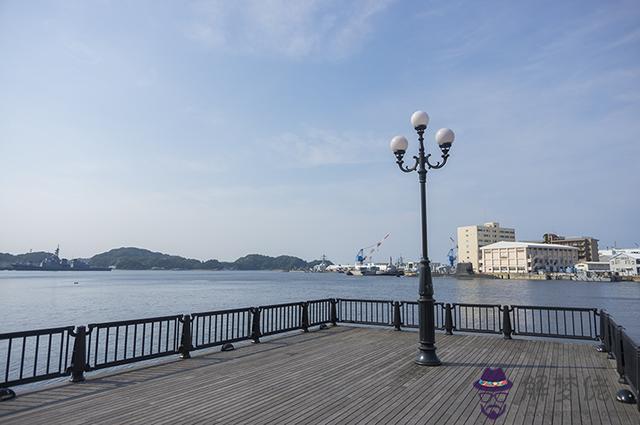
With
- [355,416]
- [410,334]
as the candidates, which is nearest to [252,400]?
[355,416]

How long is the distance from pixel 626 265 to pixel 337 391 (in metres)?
174

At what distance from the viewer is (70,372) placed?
8.45 m

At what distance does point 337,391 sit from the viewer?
773 cm

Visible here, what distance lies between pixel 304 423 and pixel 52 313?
47.8 metres

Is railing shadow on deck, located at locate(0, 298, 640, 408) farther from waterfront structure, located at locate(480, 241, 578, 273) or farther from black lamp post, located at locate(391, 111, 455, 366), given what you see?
waterfront structure, located at locate(480, 241, 578, 273)

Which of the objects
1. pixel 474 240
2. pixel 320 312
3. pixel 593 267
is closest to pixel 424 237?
pixel 320 312

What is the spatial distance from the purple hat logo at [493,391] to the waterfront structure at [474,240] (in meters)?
179

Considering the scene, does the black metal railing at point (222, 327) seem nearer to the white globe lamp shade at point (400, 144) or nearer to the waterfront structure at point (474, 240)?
the white globe lamp shade at point (400, 144)

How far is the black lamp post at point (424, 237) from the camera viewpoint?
10016 mm

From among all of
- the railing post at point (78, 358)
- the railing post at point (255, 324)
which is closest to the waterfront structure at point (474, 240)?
the railing post at point (255, 324)

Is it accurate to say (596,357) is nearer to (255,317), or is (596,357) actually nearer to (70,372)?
(255,317)

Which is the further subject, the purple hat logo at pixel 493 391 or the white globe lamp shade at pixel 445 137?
the white globe lamp shade at pixel 445 137

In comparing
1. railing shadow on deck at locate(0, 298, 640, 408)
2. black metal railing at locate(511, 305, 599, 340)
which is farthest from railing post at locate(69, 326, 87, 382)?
black metal railing at locate(511, 305, 599, 340)

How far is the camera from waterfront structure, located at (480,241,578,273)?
151 meters
